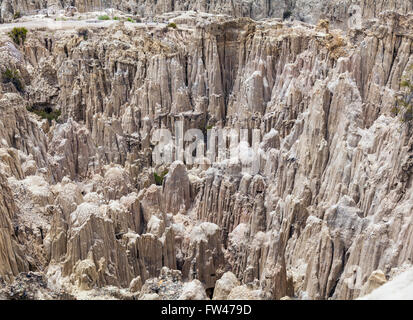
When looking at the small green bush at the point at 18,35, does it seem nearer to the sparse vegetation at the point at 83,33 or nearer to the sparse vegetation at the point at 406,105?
the sparse vegetation at the point at 83,33

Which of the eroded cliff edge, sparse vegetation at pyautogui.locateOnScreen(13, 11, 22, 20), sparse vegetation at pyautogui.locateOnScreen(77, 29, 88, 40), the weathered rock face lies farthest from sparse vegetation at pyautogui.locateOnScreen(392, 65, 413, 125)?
sparse vegetation at pyautogui.locateOnScreen(13, 11, 22, 20)

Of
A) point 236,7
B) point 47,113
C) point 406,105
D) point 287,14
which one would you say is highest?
point 236,7

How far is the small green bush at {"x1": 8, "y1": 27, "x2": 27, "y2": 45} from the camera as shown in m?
47.8

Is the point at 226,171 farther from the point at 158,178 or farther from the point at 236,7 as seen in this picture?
the point at 236,7

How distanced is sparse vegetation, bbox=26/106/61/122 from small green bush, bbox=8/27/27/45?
12728mm

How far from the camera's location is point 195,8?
2559 inches

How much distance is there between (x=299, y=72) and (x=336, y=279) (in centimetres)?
1584

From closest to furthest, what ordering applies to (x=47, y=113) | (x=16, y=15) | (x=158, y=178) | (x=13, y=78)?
(x=158, y=178), (x=47, y=113), (x=13, y=78), (x=16, y=15)

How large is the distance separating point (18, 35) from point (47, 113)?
14.5 meters

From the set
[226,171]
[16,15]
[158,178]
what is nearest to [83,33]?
[16,15]

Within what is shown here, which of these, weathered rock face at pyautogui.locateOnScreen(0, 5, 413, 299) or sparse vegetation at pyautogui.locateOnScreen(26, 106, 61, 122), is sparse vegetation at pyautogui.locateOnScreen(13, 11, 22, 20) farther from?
sparse vegetation at pyautogui.locateOnScreen(26, 106, 61, 122)

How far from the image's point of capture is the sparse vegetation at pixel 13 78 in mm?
37562

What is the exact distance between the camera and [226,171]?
25469 millimetres

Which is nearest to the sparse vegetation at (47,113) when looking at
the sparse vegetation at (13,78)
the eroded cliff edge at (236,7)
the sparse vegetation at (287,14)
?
the sparse vegetation at (13,78)
